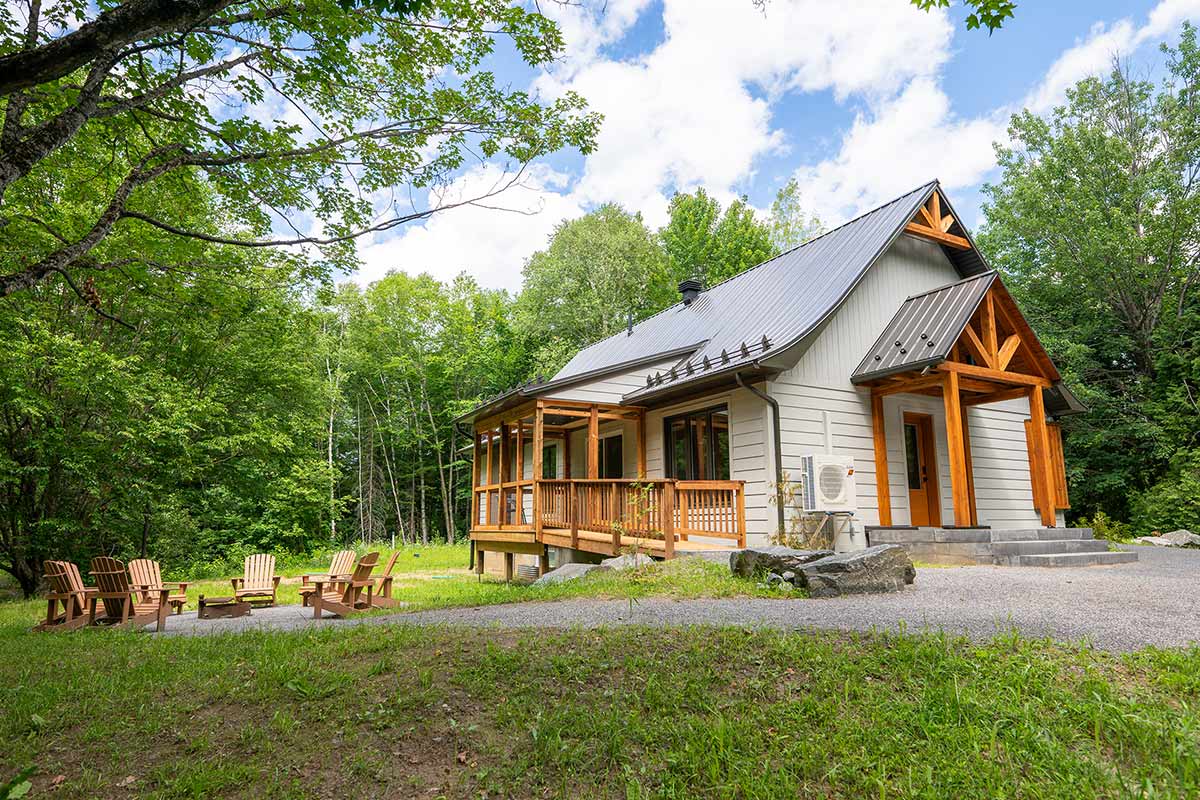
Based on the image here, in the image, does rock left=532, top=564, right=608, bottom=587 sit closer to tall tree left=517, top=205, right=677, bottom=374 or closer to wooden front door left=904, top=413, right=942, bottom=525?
wooden front door left=904, top=413, right=942, bottom=525

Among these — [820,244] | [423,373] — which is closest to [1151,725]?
[820,244]

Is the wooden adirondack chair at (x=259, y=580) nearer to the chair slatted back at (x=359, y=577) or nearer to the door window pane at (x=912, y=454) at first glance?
the chair slatted back at (x=359, y=577)

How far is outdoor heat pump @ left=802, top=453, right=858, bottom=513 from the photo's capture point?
35.1 ft

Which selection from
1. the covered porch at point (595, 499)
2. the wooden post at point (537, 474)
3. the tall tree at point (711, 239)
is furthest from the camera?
the tall tree at point (711, 239)

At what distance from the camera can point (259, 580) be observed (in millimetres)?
10211

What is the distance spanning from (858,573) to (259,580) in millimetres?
8697

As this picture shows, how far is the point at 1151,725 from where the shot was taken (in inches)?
128

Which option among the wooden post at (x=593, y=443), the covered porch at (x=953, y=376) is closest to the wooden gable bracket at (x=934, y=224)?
the covered porch at (x=953, y=376)

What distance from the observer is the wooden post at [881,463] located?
11.6 m

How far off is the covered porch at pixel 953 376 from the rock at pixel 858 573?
3595 mm

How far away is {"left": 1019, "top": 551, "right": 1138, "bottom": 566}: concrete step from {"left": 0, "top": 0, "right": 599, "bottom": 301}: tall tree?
345 inches

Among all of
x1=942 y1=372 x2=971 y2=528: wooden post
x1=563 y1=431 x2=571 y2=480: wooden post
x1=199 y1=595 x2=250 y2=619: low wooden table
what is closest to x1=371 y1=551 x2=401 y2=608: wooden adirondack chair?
x1=199 y1=595 x2=250 y2=619: low wooden table

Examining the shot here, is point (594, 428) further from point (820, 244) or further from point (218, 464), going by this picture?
point (218, 464)

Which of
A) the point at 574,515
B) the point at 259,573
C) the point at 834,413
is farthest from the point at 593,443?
the point at 259,573
